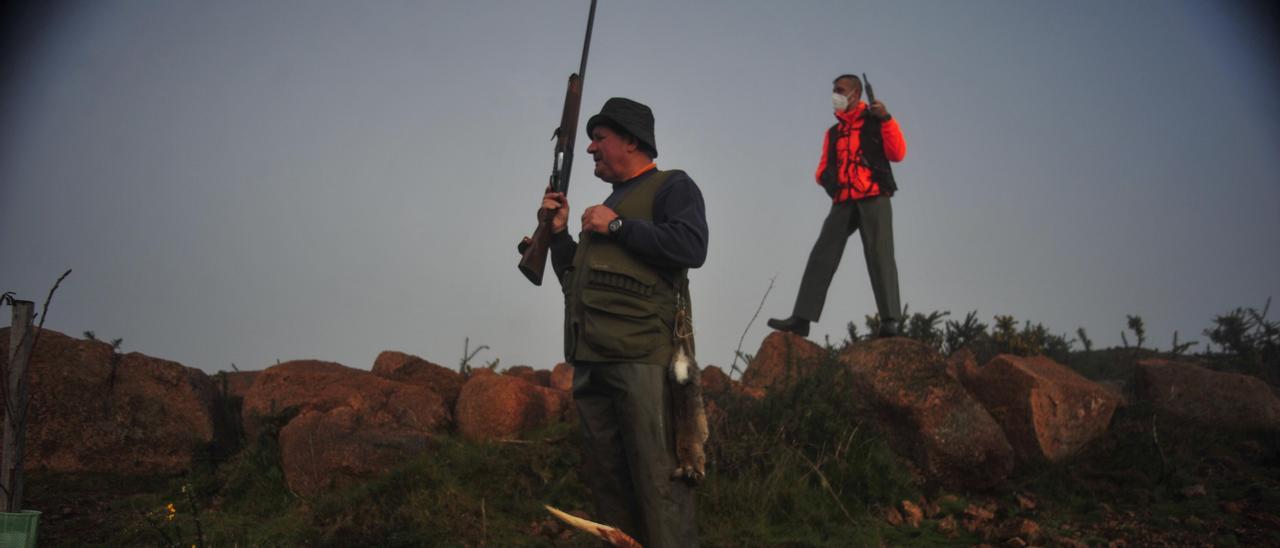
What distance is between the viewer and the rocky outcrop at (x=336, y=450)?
671 cm

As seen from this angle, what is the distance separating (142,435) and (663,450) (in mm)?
4861

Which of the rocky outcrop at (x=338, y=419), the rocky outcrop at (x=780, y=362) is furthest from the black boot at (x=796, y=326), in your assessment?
the rocky outcrop at (x=338, y=419)

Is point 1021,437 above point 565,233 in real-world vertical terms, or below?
below

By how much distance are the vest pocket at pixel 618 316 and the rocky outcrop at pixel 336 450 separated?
9.28ft

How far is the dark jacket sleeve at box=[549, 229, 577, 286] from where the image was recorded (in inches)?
195

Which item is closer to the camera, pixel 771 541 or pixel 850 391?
pixel 771 541

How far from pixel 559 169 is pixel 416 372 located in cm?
438

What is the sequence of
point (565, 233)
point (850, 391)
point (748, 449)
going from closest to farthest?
point (565, 233) < point (748, 449) < point (850, 391)

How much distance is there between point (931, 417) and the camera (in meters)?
7.54

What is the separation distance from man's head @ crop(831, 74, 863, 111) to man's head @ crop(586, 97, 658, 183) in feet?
15.3

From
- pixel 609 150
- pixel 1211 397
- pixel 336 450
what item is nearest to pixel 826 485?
pixel 609 150

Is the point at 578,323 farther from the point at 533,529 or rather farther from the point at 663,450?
the point at 533,529

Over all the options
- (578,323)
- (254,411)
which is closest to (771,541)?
(578,323)

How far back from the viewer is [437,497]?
6414 millimetres
